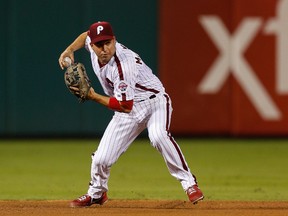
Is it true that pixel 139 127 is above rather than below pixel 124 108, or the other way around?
below

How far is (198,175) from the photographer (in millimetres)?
11289

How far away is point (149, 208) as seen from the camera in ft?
27.7

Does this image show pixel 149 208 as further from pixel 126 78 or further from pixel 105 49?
pixel 105 49

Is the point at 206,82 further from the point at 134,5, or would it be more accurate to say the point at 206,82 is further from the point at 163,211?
the point at 163,211

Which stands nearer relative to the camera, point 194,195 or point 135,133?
point 194,195

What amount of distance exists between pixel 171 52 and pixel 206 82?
73cm

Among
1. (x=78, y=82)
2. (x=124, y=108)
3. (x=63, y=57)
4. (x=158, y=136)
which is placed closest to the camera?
(x=78, y=82)

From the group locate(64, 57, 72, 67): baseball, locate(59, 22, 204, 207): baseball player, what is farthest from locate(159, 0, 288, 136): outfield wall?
locate(64, 57, 72, 67): baseball

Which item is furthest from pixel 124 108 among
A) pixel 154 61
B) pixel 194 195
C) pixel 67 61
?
pixel 154 61

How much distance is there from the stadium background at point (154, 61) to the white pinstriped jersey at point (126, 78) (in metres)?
6.22

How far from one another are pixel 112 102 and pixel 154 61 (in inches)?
279

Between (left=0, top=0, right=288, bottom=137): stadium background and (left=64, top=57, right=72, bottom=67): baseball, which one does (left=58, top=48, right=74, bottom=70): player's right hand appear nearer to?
(left=64, top=57, right=72, bottom=67): baseball

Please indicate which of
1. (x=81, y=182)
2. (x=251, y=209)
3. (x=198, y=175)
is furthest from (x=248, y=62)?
(x=251, y=209)

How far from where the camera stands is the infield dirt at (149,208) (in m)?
8.02
